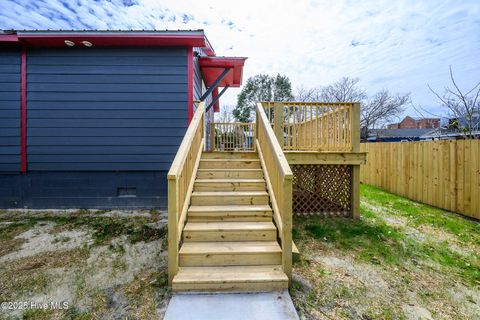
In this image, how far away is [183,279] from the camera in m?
2.24

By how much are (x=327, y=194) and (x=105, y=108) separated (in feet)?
16.9

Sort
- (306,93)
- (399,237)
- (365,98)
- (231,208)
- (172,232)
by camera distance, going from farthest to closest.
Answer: (306,93)
(365,98)
(399,237)
(231,208)
(172,232)

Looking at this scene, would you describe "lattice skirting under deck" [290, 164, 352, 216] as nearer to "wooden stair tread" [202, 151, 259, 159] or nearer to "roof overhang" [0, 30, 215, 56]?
"wooden stair tread" [202, 151, 259, 159]

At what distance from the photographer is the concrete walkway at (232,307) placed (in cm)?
190

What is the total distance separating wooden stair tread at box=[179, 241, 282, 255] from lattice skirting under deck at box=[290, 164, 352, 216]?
2.11 metres

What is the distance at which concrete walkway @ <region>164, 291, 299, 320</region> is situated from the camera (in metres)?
1.90

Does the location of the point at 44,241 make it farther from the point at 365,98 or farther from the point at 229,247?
the point at 365,98

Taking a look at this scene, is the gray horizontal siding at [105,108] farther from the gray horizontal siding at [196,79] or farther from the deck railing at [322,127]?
the deck railing at [322,127]

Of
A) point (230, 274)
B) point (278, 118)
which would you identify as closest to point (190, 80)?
point (278, 118)

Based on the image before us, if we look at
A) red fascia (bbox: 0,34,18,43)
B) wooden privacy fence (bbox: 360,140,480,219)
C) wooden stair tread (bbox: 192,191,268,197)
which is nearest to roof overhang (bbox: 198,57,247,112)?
wooden stair tread (bbox: 192,191,268,197)

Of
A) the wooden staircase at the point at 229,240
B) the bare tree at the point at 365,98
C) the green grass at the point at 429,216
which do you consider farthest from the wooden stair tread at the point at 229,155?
the bare tree at the point at 365,98

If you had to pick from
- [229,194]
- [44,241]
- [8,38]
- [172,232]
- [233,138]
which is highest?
[8,38]

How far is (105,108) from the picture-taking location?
4.85 meters

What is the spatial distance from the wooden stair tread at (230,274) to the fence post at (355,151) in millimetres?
2787
